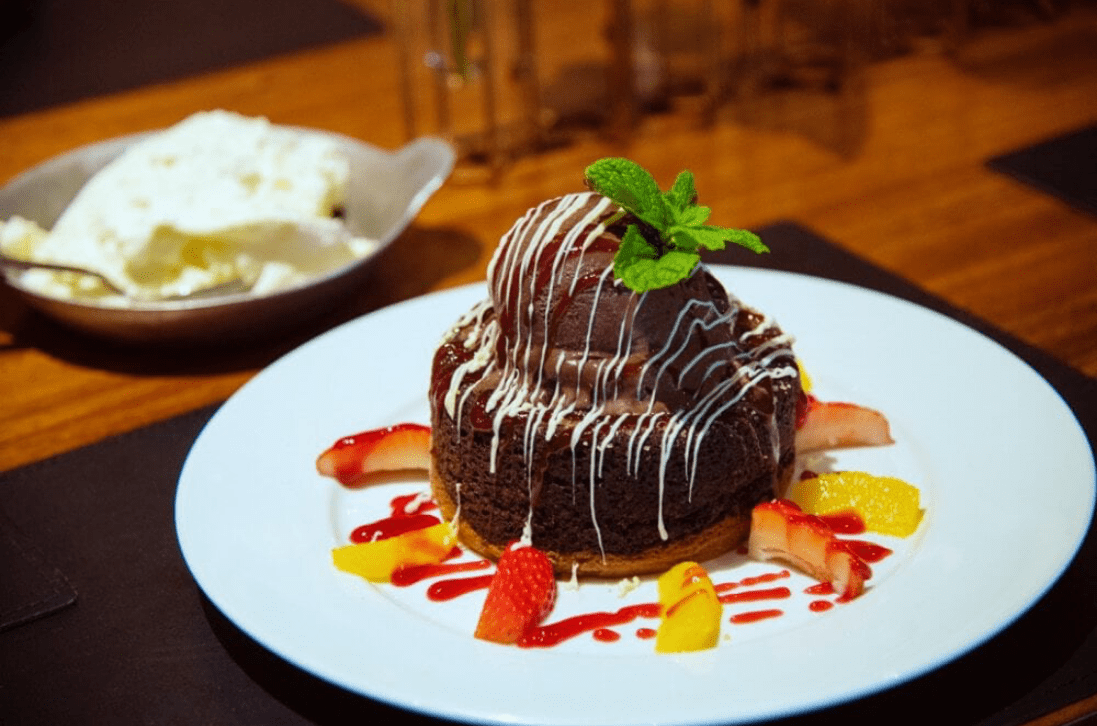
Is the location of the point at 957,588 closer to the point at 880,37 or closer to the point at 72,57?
the point at 880,37

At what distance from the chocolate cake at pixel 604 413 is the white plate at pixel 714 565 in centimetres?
7

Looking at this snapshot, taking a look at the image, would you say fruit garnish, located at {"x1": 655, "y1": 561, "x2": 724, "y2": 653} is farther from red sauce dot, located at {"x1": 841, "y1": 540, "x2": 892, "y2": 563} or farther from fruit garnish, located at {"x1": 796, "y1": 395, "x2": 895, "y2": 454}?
fruit garnish, located at {"x1": 796, "y1": 395, "x2": 895, "y2": 454}

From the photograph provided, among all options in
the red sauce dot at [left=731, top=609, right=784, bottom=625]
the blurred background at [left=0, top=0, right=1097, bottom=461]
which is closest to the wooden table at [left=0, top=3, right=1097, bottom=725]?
the blurred background at [left=0, top=0, right=1097, bottom=461]

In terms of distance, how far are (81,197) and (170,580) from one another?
3.20 feet

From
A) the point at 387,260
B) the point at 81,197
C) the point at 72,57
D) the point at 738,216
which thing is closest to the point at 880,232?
the point at 738,216

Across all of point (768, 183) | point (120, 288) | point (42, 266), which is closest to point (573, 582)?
point (120, 288)

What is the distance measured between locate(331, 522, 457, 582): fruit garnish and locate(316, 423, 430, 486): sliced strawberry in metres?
0.13

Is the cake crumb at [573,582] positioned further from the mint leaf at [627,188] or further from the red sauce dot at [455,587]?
the mint leaf at [627,188]

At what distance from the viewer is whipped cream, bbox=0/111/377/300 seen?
81.4 inches

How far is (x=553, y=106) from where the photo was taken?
3.03 metres

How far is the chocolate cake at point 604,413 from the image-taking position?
149 centimetres

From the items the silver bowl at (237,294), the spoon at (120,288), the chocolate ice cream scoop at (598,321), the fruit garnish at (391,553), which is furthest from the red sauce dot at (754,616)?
the spoon at (120,288)

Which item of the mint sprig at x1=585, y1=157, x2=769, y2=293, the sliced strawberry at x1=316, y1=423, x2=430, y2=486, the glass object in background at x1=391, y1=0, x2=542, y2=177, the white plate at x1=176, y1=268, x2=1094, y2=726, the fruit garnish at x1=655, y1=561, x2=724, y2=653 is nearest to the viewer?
the white plate at x1=176, y1=268, x2=1094, y2=726

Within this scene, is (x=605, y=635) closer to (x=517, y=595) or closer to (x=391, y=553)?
(x=517, y=595)
